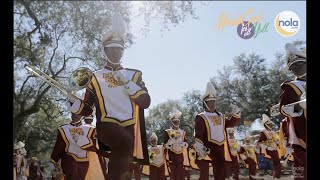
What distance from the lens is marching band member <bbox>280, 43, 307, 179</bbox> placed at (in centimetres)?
537

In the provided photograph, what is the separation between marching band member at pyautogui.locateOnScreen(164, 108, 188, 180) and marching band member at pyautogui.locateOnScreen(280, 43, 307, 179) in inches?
260

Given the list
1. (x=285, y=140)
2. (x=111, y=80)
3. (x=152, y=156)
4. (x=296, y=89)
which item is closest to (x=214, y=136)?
(x=285, y=140)

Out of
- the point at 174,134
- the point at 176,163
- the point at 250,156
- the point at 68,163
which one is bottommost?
the point at 250,156

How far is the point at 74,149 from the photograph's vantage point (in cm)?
770

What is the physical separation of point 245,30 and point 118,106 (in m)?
4.24

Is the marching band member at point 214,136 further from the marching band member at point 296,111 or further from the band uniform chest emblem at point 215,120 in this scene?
the marching band member at point 296,111

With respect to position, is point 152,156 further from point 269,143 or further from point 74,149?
point 74,149

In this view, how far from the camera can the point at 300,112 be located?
17.6ft

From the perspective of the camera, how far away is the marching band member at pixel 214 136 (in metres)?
7.86

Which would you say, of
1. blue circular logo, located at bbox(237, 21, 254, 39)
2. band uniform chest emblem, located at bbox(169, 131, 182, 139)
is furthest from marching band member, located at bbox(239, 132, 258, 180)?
blue circular logo, located at bbox(237, 21, 254, 39)

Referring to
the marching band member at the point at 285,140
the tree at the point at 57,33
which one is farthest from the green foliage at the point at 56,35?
the marching band member at the point at 285,140

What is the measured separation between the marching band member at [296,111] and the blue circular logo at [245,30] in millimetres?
2951

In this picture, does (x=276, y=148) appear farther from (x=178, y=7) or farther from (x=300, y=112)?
(x=300, y=112)
